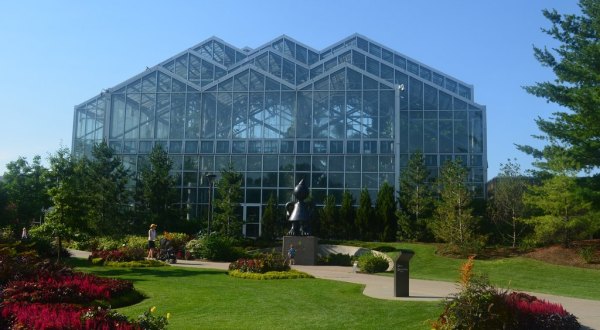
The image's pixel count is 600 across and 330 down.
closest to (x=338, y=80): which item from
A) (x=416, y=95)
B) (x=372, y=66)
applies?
(x=416, y=95)

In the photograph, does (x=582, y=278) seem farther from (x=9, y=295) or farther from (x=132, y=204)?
(x=132, y=204)

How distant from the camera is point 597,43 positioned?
2630 cm

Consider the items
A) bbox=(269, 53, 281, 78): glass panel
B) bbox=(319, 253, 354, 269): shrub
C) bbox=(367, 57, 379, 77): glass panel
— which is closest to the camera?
bbox=(319, 253, 354, 269): shrub

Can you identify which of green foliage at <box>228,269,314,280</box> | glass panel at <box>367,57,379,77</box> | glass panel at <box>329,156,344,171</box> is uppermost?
glass panel at <box>367,57,379,77</box>

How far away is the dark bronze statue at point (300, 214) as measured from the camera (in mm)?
31094

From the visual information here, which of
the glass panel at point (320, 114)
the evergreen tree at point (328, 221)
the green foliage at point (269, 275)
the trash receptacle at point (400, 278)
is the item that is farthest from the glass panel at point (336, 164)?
the trash receptacle at point (400, 278)

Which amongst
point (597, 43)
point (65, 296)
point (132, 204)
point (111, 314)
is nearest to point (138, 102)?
point (132, 204)

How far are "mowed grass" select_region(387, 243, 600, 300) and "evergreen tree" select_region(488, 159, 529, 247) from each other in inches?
205

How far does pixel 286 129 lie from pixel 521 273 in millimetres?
21962

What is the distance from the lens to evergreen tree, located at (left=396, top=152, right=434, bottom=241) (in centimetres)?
3612

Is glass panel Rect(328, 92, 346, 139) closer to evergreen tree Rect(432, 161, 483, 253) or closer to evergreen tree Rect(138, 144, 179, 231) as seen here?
evergreen tree Rect(432, 161, 483, 253)

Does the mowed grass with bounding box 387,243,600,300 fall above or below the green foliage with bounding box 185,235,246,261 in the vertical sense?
below

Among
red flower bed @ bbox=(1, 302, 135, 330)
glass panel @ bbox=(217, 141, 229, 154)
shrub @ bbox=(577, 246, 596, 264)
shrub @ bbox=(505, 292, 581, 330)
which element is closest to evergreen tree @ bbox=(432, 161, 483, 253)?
shrub @ bbox=(577, 246, 596, 264)

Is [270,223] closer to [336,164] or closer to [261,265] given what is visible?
[336,164]
